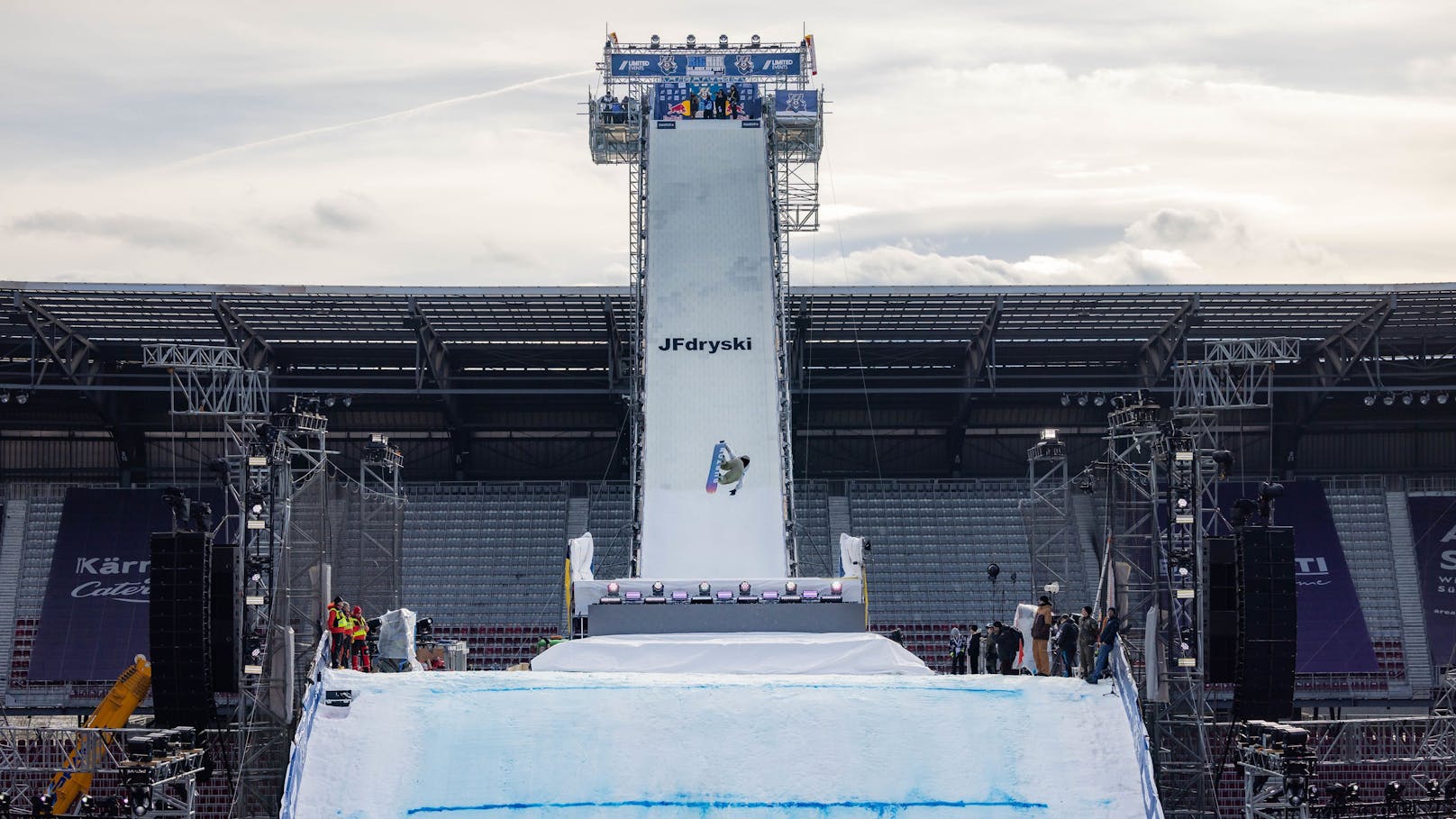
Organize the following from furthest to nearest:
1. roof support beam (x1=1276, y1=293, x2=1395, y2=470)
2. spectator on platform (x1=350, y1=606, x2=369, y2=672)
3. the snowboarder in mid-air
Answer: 1. roof support beam (x1=1276, y1=293, x2=1395, y2=470)
2. the snowboarder in mid-air
3. spectator on platform (x1=350, y1=606, x2=369, y2=672)

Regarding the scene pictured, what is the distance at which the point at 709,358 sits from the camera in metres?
30.1

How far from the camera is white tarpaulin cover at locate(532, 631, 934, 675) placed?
20078 millimetres

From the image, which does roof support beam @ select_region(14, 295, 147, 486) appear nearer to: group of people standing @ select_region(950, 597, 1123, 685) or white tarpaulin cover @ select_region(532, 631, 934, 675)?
white tarpaulin cover @ select_region(532, 631, 934, 675)

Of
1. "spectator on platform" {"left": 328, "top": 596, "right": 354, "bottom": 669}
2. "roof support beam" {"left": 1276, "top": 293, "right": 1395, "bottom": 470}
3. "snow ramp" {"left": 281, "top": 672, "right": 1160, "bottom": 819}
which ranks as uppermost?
"roof support beam" {"left": 1276, "top": 293, "right": 1395, "bottom": 470}

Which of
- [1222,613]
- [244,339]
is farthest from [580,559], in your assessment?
[244,339]

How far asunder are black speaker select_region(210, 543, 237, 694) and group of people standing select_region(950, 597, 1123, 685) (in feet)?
39.2

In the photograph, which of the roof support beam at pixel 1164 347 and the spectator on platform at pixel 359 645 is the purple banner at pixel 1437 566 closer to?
the roof support beam at pixel 1164 347

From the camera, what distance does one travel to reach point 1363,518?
143 feet

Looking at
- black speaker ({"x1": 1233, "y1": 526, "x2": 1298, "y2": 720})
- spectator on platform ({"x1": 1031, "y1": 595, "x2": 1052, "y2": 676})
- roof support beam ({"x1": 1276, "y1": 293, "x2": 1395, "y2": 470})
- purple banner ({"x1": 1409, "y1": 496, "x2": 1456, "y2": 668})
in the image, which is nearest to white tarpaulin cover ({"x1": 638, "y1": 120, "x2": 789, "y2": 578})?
spectator on platform ({"x1": 1031, "y1": 595, "x2": 1052, "y2": 676})

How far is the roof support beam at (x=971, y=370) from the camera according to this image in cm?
4031

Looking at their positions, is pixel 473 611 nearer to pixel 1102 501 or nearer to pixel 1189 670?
pixel 1102 501

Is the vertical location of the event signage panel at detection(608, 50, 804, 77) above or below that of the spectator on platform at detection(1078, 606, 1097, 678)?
above

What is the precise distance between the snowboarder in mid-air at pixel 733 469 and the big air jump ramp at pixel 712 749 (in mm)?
12923

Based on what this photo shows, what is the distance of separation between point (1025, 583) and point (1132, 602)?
46.4ft
